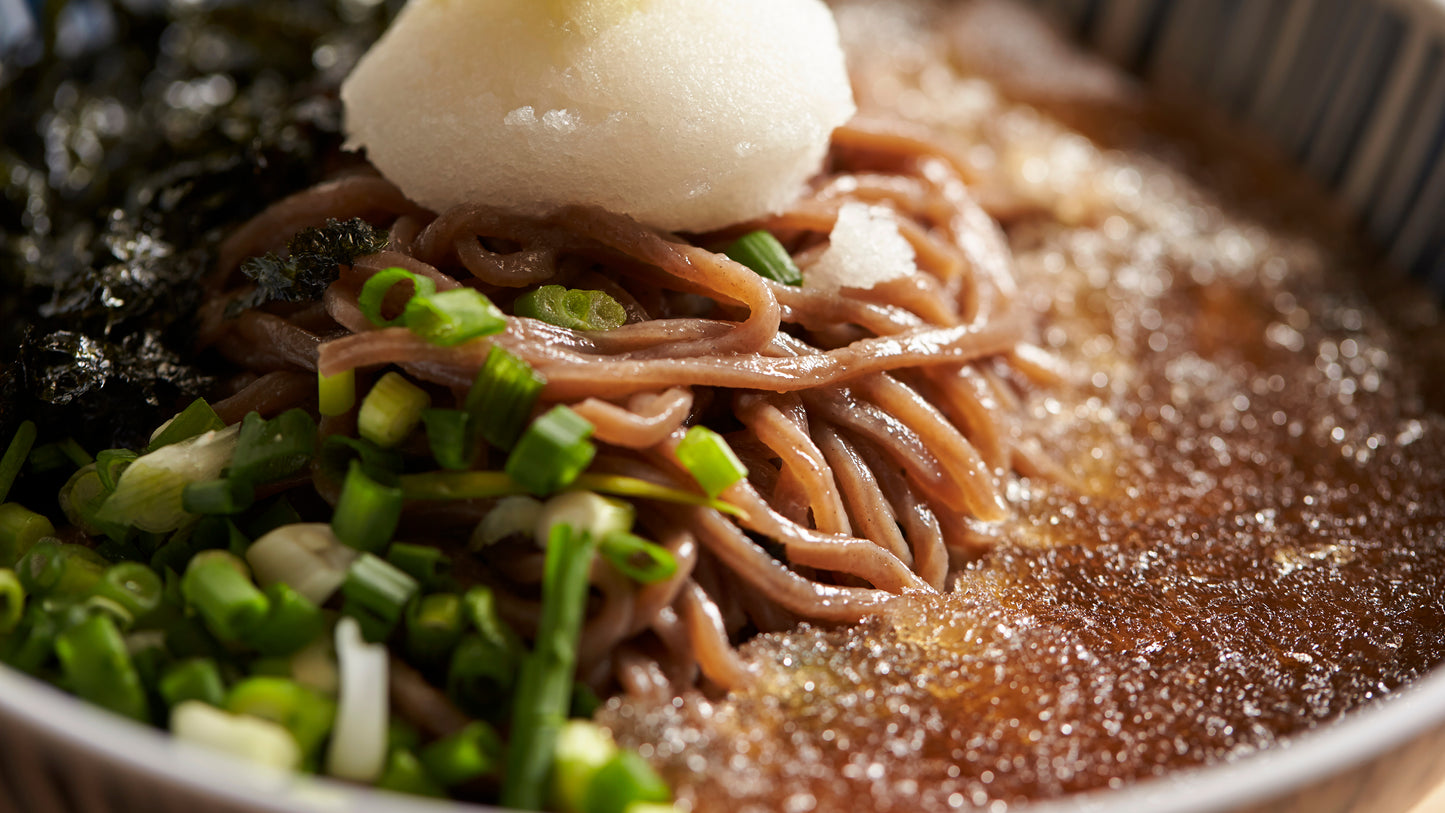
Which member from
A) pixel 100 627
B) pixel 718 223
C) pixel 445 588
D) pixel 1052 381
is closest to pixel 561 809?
pixel 445 588

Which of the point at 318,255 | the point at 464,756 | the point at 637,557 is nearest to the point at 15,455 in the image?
the point at 318,255

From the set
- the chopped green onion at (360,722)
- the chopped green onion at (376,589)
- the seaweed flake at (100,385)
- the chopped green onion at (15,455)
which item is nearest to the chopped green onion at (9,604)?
the chopped green onion at (376,589)

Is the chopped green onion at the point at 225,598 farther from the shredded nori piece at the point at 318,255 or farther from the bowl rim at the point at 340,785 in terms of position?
the shredded nori piece at the point at 318,255

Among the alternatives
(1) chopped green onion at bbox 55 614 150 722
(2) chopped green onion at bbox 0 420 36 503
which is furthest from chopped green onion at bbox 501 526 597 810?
(2) chopped green onion at bbox 0 420 36 503

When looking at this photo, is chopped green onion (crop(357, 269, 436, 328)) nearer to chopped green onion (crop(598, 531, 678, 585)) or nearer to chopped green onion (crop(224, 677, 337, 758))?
chopped green onion (crop(598, 531, 678, 585))

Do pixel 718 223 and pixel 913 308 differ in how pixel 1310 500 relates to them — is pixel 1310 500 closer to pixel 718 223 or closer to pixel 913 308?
pixel 913 308

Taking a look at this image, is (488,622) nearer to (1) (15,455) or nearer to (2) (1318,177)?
(1) (15,455)

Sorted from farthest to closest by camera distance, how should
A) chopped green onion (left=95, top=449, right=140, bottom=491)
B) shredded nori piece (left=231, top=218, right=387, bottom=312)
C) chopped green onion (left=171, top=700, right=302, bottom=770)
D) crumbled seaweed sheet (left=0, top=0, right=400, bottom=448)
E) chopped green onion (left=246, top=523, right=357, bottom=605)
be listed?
crumbled seaweed sheet (left=0, top=0, right=400, bottom=448)
shredded nori piece (left=231, top=218, right=387, bottom=312)
chopped green onion (left=95, top=449, right=140, bottom=491)
chopped green onion (left=246, top=523, right=357, bottom=605)
chopped green onion (left=171, top=700, right=302, bottom=770)

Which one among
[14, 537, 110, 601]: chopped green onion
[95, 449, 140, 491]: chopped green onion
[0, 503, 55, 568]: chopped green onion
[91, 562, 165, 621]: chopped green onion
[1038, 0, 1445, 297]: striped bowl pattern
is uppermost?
[1038, 0, 1445, 297]: striped bowl pattern
